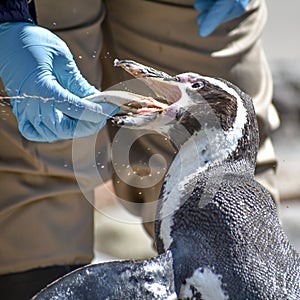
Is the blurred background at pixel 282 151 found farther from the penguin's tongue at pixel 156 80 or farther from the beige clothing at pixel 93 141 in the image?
the penguin's tongue at pixel 156 80

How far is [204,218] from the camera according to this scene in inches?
62.1

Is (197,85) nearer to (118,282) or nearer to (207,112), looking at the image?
(207,112)

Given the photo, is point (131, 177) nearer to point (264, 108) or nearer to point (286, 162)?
point (264, 108)

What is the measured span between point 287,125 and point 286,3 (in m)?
1.03

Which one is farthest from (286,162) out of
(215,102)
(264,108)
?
(215,102)

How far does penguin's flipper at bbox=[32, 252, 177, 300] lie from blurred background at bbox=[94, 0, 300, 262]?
3.43 feet

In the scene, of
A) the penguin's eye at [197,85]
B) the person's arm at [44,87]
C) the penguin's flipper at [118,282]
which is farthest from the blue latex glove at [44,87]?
the penguin's flipper at [118,282]

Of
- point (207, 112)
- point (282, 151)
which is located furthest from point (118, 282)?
point (282, 151)

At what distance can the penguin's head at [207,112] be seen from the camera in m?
1.66

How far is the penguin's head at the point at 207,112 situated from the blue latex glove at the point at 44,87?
0.32 ft

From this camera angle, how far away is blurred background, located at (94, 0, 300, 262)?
2.93m

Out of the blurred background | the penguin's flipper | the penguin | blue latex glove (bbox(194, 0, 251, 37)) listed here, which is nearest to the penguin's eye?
the penguin

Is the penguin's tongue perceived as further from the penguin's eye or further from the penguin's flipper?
the penguin's flipper

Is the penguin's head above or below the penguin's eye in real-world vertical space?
below
